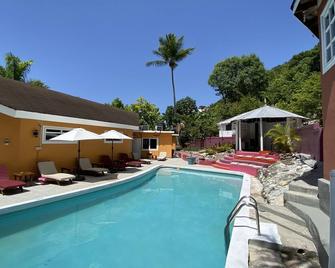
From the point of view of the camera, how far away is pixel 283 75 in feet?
139

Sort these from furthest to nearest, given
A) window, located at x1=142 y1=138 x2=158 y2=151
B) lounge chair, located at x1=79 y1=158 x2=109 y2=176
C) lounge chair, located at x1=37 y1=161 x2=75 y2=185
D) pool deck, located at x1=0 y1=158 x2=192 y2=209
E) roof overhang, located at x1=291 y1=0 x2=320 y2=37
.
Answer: window, located at x1=142 y1=138 x2=158 y2=151 → lounge chair, located at x1=79 y1=158 x2=109 y2=176 → lounge chair, located at x1=37 y1=161 x2=75 y2=185 → pool deck, located at x1=0 y1=158 x2=192 y2=209 → roof overhang, located at x1=291 y1=0 x2=320 y2=37

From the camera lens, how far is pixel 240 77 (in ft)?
160

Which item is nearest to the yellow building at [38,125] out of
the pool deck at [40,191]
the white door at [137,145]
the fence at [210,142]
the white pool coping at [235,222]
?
the pool deck at [40,191]

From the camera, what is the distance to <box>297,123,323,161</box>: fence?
1148cm

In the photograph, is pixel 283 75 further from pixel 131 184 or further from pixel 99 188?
pixel 99 188

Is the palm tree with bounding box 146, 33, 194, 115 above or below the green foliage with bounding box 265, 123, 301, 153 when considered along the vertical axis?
above

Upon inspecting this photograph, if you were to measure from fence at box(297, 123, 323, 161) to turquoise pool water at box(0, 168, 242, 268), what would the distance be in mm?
4086

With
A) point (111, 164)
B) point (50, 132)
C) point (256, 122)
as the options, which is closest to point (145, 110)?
point (256, 122)

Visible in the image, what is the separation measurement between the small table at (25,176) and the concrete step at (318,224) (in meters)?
10.7

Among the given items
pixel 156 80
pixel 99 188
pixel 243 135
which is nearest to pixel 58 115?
pixel 99 188

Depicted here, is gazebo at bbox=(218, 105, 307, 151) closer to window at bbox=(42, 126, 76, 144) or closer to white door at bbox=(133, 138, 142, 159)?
white door at bbox=(133, 138, 142, 159)

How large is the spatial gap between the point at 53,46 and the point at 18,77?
448 centimetres

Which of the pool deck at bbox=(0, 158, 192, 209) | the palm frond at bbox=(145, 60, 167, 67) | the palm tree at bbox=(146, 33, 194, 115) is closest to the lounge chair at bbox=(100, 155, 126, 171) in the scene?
the pool deck at bbox=(0, 158, 192, 209)

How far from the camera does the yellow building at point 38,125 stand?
1203cm
